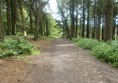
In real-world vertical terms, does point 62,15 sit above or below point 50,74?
above

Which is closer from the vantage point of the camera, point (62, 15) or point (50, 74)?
point (50, 74)

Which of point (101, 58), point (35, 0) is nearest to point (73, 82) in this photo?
point (101, 58)

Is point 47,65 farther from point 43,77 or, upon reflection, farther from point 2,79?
point 2,79

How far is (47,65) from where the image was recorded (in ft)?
32.7

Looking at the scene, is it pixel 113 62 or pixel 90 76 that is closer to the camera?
pixel 90 76

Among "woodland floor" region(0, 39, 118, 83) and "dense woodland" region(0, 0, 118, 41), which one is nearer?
"woodland floor" region(0, 39, 118, 83)

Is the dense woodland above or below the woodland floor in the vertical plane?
above

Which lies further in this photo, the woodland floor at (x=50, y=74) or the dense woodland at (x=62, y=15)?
the dense woodland at (x=62, y=15)

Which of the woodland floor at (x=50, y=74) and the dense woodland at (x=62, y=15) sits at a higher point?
the dense woodland at (x=62, y=15)

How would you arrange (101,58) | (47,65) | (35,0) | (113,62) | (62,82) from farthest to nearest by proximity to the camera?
(35,0) < (101,58) < (113,62) < (47,65) < (62,82)

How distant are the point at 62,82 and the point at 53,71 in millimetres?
1581

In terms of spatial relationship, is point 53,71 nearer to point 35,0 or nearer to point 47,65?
point 47,65

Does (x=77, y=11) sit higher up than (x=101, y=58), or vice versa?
(x=77, y=11)

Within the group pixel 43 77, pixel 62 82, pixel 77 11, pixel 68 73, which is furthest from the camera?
pixel 77 11
